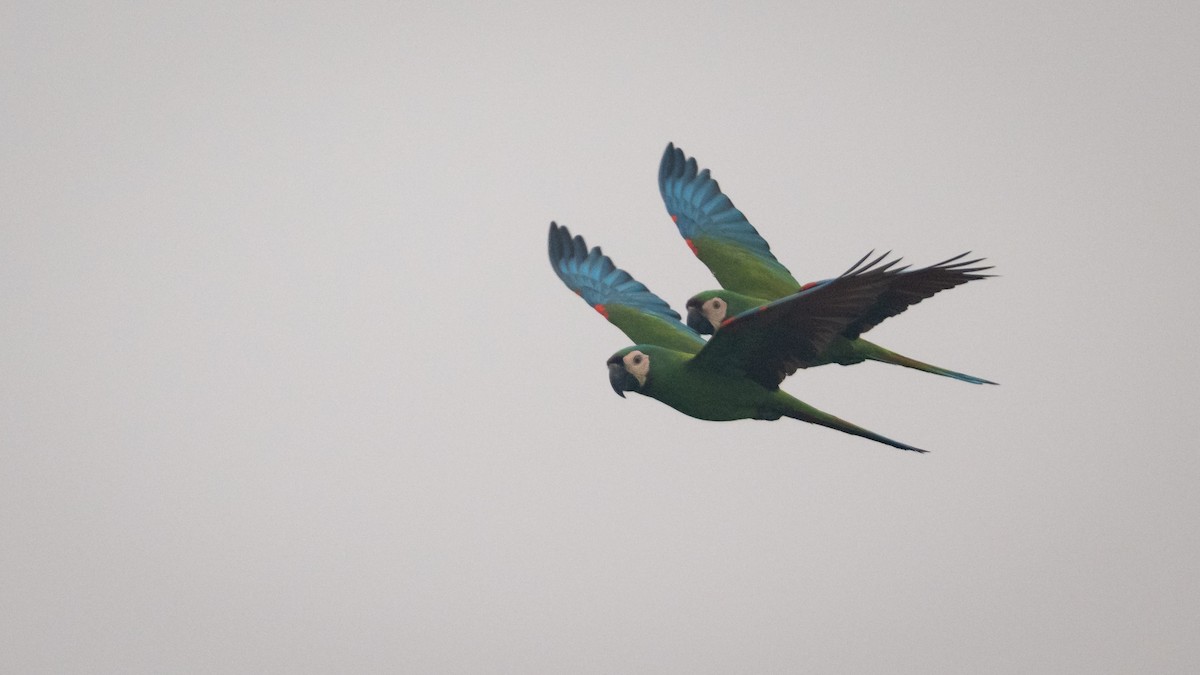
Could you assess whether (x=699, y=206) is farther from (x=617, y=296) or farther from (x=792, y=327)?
(x=792, y=327)

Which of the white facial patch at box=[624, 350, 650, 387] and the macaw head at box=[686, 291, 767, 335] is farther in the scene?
the macaw head at box=[686, 291, 767, 335]

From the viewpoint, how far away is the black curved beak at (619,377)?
14.8 meters

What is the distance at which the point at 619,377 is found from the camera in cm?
1487

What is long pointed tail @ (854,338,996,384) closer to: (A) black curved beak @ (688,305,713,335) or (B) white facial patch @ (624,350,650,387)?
(A) black curved beak @ (688,305,713,335)

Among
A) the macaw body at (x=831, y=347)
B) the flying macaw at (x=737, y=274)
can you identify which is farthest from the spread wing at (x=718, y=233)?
the macaw body at (x=831, y=347)

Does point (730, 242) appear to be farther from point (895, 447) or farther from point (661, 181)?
point (895, 447)

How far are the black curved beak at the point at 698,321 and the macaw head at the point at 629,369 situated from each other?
1.76 metres

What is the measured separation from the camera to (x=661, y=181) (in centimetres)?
1911

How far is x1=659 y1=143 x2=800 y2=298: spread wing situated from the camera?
1747 cm

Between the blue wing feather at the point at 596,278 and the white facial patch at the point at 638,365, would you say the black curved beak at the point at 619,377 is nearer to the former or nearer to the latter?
the white facial patch at the point at 638,365

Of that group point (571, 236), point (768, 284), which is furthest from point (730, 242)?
point (571, 236)

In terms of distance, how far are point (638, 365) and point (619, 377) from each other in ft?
0.90

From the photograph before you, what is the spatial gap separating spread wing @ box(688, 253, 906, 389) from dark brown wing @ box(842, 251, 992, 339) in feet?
0.51

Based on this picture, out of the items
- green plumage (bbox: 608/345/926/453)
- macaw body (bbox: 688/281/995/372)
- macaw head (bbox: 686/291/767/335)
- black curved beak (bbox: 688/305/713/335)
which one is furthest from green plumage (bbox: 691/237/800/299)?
green plumage (bbox: 608/345/926/453)
